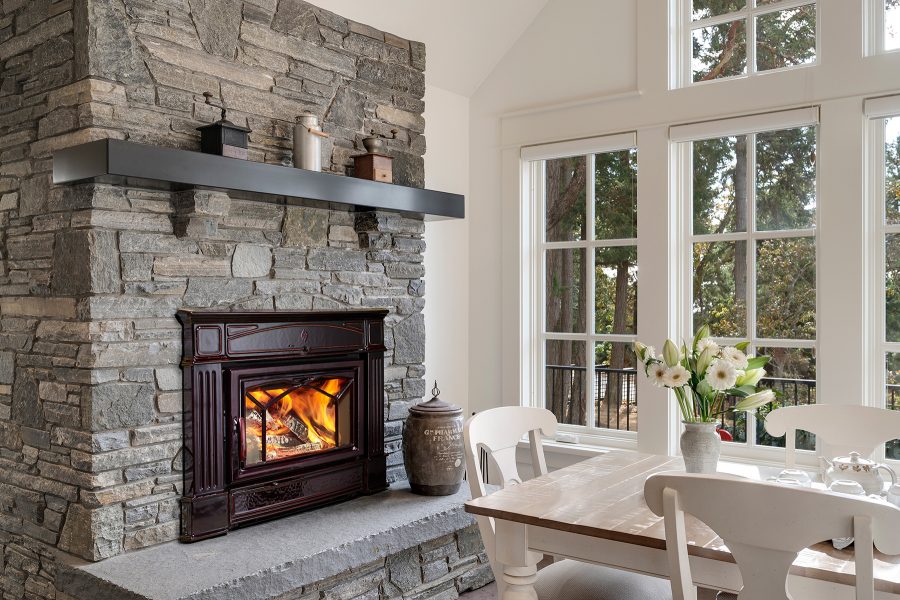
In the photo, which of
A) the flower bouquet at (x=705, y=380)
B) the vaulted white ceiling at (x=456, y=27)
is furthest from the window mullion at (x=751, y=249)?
the flower bouquet at (x=705, y=380)

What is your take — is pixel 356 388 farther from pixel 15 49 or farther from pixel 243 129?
pixel 15 49

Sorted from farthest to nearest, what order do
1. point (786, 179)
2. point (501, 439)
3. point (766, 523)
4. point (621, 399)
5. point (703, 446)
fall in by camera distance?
point (621, 399)
point (786, 179)
point (501, 439)
point (703, 446)
point (766, 523)

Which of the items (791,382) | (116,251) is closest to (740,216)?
(791,382)

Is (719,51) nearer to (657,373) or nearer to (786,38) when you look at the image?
(786,38)

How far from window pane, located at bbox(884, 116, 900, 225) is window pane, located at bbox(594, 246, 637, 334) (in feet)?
4.21

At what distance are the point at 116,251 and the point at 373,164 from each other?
4.45ft

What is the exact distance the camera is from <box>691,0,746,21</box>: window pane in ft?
13.4

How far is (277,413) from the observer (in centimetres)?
350

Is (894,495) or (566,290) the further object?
(566,290)

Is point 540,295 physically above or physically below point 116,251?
below

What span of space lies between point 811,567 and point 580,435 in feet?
9.52

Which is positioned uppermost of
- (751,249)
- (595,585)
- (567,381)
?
(751,249)

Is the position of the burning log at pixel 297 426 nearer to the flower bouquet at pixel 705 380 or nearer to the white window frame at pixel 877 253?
the flower bouquet at pixel 705 380

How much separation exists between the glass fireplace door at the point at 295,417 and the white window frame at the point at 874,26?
2.98 metres
